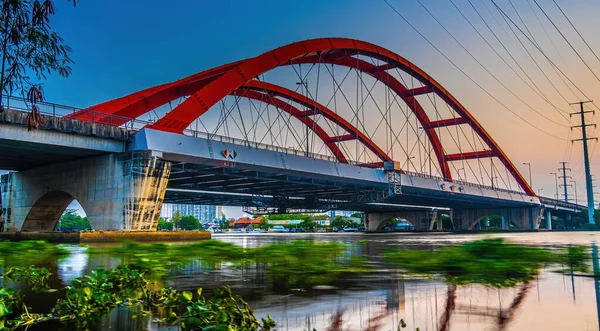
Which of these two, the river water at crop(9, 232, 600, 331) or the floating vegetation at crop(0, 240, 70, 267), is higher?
the floating vegetation at crop(0, 240, 70, 267)

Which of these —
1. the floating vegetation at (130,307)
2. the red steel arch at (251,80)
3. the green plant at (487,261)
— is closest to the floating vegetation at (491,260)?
the green plant at (487,261)

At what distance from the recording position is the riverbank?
91.2 feet

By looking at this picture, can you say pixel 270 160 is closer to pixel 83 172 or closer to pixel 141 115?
pixel 141 115

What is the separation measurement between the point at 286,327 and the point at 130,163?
3045cm

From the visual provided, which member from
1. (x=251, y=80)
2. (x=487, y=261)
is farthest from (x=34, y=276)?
(x=251, y=80)

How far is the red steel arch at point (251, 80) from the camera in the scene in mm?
38875

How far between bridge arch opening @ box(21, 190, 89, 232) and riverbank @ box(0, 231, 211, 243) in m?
9.51

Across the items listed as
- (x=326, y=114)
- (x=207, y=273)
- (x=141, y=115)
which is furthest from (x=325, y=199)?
(x=207, y=273)

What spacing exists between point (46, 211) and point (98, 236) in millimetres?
17275

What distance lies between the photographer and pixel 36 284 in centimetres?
841

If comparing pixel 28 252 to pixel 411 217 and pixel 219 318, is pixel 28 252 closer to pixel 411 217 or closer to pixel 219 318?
pixel 219 318

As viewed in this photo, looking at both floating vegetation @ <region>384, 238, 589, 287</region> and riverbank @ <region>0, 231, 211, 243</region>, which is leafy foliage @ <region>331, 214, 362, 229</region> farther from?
floating vegetation @ <region>384, 238, 589, 287</region>

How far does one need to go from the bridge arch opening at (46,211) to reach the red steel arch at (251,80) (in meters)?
7.71

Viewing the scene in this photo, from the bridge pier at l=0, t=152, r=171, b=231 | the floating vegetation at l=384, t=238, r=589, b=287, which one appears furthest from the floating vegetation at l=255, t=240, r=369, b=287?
the bridge pier at l=0, t=152, r=171, b=231
